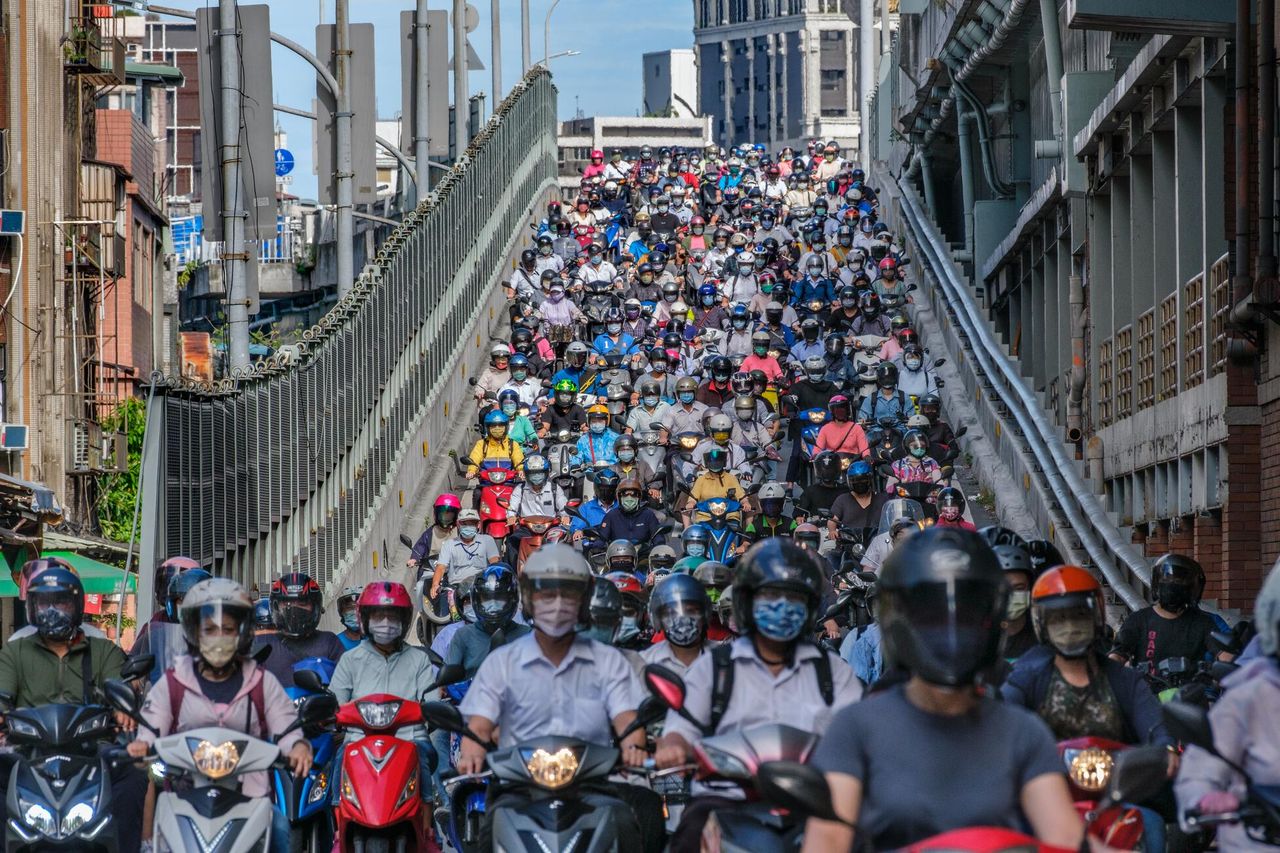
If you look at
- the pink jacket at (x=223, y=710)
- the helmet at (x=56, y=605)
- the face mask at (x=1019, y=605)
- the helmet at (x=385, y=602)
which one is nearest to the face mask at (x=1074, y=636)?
the face mask at (x=1019, y=605)

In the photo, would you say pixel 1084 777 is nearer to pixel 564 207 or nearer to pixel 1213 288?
pixel 1213 288

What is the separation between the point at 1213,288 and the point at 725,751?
14.0 meters

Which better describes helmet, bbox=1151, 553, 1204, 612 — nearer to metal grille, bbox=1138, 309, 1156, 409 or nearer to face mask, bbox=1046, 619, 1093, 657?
face mask, bbox=1046, 619, 1093, 657

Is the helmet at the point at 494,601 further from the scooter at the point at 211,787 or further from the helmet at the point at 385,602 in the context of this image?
the scooter at the point at 211,787

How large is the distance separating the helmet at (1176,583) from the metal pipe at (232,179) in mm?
11879

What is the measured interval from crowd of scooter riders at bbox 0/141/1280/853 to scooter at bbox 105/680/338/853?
13 millimetres

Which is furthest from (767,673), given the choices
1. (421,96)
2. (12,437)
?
(421,96)

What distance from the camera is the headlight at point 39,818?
10805mm

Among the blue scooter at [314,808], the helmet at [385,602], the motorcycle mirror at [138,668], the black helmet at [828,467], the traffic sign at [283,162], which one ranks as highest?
the traffic sign at [283,162]

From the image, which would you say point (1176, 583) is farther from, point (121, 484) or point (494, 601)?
point (121, 484)

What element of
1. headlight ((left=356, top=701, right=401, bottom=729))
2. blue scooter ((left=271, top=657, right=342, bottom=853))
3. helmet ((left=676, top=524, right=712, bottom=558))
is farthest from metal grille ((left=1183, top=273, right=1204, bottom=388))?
headlight ((left=356, top=701, right=401, bottom=729))

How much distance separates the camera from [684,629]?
40.0 feet

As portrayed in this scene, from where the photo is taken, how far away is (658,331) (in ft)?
125

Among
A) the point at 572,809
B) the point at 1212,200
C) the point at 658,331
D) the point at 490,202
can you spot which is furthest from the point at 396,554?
the point at 572,809
